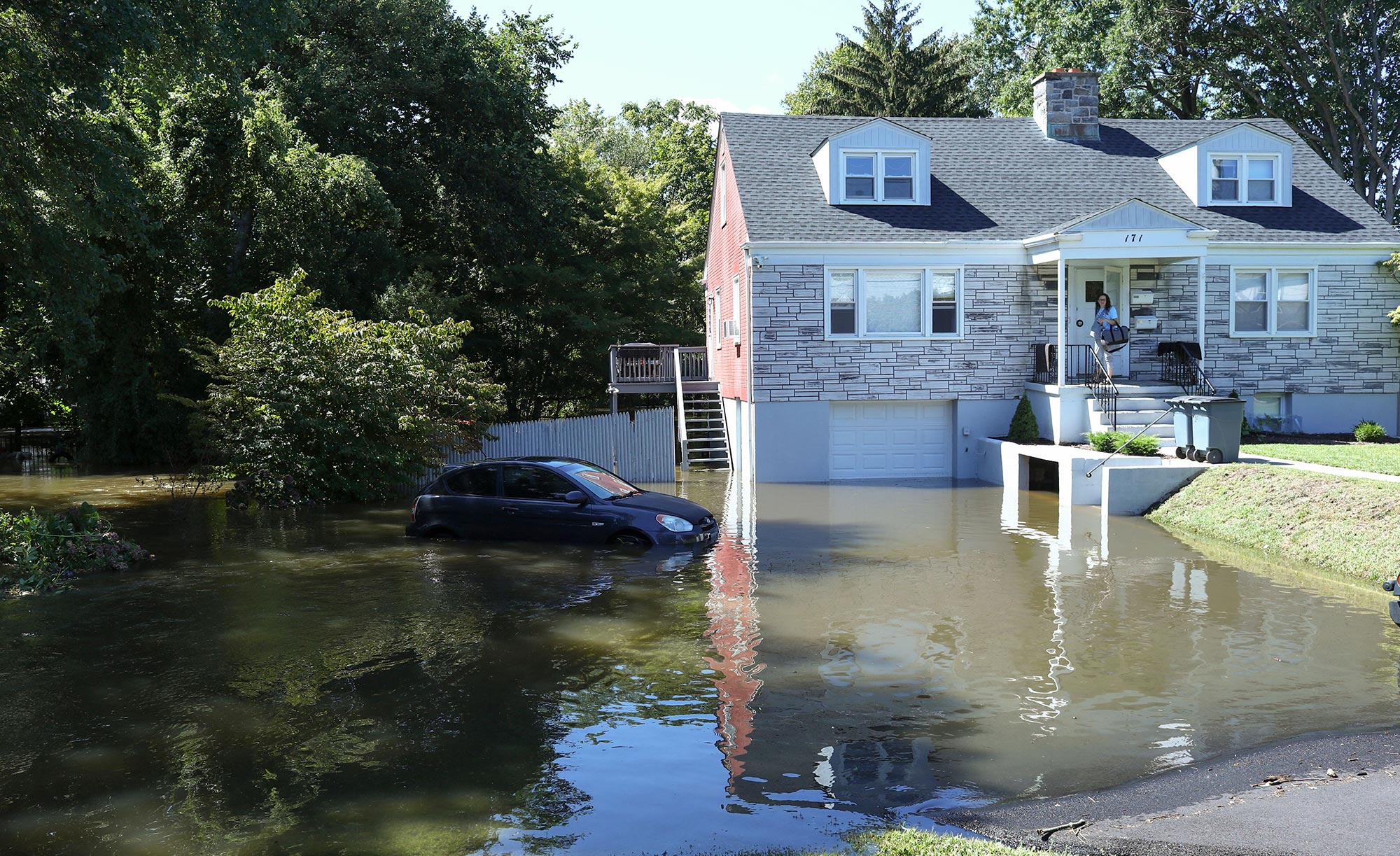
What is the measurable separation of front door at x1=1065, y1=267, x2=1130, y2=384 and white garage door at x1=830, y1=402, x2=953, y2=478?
3377 mm

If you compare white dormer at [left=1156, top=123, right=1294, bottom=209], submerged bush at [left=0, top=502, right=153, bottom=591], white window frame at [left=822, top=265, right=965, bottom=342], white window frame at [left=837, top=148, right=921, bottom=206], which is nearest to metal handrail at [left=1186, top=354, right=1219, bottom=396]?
white dormer at [left=1156, top=123, right=1294, bottom=209]

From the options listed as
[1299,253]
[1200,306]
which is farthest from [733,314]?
[1299,253]

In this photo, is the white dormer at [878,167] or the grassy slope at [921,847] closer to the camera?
the grassy slope at [921,847]

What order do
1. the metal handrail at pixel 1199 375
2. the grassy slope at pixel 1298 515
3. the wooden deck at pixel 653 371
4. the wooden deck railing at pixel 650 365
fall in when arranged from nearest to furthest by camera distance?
1. the grassy slope at pixel 1298 515
2. the metal handrail at pixel 1199 375
3. the wooden deck at pixel 653 371
4. the wooden deck railing at pixel 650 365

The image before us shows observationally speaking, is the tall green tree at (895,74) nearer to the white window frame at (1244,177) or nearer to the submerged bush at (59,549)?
the white window frame at (1244,177)

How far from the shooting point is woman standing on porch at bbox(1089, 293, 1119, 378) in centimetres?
2295

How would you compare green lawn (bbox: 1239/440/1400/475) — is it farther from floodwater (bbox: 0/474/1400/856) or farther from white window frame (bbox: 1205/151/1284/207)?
white window frame (bbox: 1205/151/1284/207)

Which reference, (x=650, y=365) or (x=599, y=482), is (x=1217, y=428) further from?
(x=650, y=365)

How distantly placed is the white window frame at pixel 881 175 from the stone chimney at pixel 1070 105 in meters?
5.07

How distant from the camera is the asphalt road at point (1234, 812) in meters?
5.73

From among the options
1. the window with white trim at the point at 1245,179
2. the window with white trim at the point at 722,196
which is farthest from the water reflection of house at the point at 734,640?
the window with white trim at the point at 1245,179

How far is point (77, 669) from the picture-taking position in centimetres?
944

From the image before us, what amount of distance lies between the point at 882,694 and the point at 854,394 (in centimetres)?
1592

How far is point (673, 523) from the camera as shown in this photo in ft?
48.1
